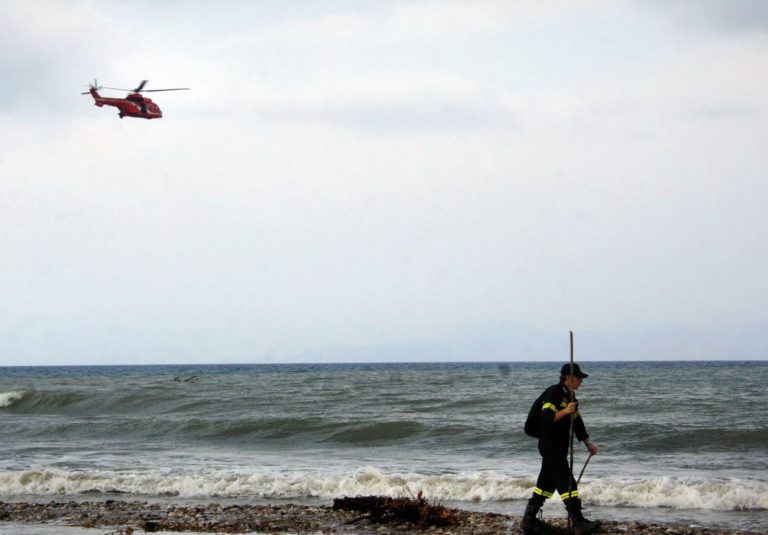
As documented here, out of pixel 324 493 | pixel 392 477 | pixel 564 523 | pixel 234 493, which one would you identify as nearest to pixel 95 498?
pixel 234 493

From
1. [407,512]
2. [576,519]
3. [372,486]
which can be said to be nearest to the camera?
[576,519]

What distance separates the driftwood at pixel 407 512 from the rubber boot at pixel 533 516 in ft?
3.25

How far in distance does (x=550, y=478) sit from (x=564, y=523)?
1.25 meters

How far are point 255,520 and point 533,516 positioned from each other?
340 centimetres

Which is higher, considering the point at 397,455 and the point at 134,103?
the point at 134,103

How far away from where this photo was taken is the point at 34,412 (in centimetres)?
Result: 3191

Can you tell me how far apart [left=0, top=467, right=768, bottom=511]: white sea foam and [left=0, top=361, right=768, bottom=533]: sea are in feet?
0.09

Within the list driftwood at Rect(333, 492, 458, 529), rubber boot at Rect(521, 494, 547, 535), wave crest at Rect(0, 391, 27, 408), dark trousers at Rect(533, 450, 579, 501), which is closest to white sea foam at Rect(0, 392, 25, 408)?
wave crest at Rect(0, 391, 27, 408)

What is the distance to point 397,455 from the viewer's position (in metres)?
17.3

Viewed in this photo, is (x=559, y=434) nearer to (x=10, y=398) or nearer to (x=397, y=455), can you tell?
(x=397, y=455)

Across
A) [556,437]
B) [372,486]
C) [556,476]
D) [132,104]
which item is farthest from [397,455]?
[132,104]

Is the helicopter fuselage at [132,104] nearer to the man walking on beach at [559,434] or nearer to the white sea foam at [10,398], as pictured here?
the white sea foam at [10,398]

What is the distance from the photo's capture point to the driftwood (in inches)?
382

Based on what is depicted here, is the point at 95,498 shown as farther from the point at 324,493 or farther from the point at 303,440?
the point at 303,440
